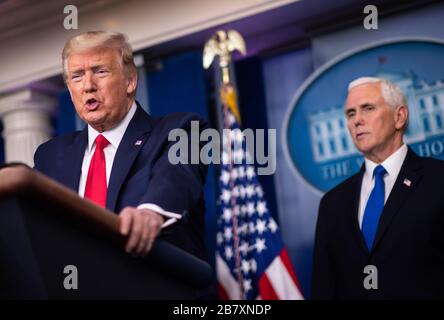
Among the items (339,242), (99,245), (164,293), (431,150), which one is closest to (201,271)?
(164,293)

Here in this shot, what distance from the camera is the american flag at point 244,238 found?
4.64 meters

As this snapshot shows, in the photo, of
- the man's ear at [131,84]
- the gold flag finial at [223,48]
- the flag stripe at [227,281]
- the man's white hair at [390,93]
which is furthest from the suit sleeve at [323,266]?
the gold flag finial at [223,48]

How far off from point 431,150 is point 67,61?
3.04m

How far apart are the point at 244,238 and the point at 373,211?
1.84 meters

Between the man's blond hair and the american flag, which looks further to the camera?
the american flag

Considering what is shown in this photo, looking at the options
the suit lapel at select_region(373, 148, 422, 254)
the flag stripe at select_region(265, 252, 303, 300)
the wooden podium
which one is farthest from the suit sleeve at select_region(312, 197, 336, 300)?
the wooden podium

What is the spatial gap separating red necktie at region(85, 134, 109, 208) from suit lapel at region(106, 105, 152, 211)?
4 cm

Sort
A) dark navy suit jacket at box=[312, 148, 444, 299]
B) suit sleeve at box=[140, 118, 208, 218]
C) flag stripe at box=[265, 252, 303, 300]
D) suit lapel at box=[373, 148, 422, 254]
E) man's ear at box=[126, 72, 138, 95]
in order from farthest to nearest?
flag stripe at box=[265, 252, 303, 300]
suit lapel at box=[373, 148, 422, 254]
dark navy suit jacket at box=[312, 148, 444, 299]
man's ear at box=[126, 72, 138, 95]
suit sleeve at box=[140, 118, 208, 218]

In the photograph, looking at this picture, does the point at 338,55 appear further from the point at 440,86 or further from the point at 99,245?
the point at 99,245

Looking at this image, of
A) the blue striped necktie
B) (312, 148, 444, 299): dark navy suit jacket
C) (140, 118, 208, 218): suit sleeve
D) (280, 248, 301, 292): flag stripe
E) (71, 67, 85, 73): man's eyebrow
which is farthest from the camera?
(280, 248, 301, 292): flag stripe

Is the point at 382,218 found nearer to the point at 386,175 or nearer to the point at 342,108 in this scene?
the point at 386,175

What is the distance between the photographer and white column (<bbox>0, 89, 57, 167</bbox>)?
5.91m

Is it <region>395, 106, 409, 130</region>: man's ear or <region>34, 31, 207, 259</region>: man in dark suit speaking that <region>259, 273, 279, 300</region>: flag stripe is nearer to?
<region>395, 106, 409, 130</region>: man's ear

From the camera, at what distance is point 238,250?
4719mm
